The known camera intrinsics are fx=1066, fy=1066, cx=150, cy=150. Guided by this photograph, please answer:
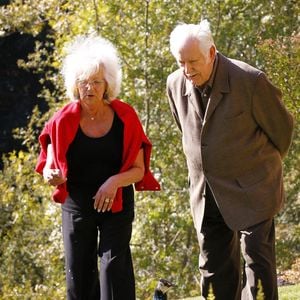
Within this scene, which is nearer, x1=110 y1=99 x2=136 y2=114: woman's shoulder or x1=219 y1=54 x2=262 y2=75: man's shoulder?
x1=219 y1=54 x2=262 y2=75: man's shoulder

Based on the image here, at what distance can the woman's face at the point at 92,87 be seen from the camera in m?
5.73

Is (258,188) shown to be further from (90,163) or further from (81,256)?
(81,256)

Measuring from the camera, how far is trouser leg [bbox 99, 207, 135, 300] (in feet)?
18.9

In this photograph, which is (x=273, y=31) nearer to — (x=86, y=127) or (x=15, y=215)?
(x=15, y=215)

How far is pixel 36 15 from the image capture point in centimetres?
1429

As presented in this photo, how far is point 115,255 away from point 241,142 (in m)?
0.92

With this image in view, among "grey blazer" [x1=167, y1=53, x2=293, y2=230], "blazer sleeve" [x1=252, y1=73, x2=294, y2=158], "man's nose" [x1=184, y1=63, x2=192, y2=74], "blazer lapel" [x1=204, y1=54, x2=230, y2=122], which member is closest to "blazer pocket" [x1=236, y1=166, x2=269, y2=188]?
"grey blazer" [x1=167, y1=53, x2=293, y2=230]

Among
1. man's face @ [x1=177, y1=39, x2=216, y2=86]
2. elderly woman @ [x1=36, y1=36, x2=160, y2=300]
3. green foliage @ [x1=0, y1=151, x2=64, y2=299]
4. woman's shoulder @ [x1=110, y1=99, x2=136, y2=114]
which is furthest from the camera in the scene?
green foliage @ [x1=0, y1=151, x2=64, y2=299]

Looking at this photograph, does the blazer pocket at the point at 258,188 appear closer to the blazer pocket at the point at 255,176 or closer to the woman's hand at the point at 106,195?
the blazer pocket at the point at 255,176

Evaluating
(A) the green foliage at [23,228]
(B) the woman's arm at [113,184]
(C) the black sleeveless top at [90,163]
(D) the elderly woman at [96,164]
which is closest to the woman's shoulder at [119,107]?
(D) the elderly woman at [96,164]

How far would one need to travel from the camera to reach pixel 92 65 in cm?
573

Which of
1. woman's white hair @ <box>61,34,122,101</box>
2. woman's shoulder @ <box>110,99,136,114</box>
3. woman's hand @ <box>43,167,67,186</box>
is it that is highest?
woman's white hair @ <box>61,34,122,101</box>

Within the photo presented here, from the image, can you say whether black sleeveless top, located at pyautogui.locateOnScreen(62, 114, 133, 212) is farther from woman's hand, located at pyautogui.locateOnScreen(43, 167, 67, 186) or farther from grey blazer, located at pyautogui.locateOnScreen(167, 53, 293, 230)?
grey blazer, located at pyautogui.locateOnScreen(167, 53, 293, 230)

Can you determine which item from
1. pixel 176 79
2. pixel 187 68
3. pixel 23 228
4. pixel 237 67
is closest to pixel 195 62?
pixel 187 68
